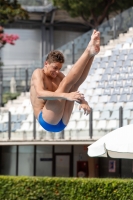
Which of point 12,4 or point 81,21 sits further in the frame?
point 81,21

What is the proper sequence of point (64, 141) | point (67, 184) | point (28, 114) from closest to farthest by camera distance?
point (67, 184), point (64, 141), point (28, 114)

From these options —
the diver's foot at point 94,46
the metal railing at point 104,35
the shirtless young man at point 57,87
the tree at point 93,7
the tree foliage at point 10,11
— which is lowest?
the shirtless young man at point 57,87

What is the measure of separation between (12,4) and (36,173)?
8.66m

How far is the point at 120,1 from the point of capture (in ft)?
127

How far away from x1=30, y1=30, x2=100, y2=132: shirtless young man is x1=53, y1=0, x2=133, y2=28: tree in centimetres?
2805

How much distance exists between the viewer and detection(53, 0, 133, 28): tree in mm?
38312

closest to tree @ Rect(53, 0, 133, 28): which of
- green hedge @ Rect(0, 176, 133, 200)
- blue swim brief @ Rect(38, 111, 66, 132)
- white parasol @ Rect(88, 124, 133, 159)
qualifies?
green hedge @ Rect(0, 176, 133, 200)

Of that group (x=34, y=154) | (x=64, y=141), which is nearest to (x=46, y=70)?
(x=64, y=141)

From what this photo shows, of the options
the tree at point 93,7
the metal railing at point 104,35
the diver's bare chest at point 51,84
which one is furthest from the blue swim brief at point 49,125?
the tree at point 93,7

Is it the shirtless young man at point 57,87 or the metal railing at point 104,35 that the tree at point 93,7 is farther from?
the shirtless young man at point 57,87

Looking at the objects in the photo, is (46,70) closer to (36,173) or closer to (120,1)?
(36,173)

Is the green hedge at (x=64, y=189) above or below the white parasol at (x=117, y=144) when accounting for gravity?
below

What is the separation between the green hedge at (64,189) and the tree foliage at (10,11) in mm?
14451

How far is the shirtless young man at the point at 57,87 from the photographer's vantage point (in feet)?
31.3
